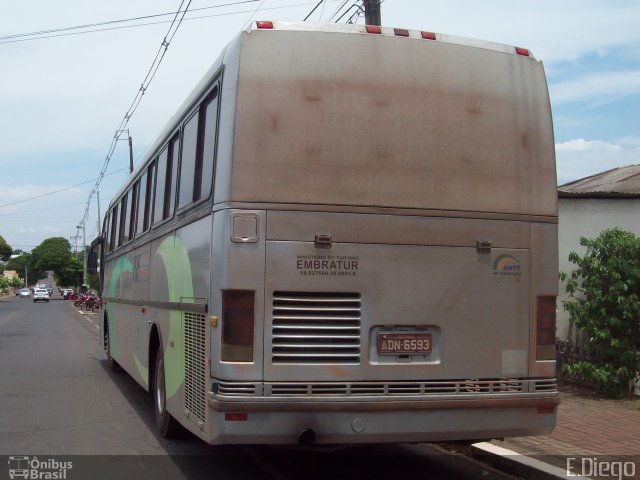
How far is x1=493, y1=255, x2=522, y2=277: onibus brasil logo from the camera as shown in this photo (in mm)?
5785

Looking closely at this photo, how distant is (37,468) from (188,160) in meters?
3.09

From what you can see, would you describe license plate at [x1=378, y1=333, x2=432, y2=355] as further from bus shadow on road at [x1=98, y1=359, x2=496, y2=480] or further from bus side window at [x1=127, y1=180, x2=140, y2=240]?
bus side window at [x1=127, y1=180, x2=140, y2=240]

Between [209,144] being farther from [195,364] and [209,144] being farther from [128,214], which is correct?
[128,214]

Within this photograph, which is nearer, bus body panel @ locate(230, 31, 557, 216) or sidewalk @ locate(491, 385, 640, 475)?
bus body panel @ locate(230, 31, 557, 216)

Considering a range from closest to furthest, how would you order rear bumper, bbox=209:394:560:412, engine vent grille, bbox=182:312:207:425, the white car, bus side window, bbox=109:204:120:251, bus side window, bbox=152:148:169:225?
rear bumper, bbox=209:394:560:412
engine vent grille, bbox=182:312:207:425
bus side window, bbox=152:148:169:225
bus side window, bbox=109:204:120:251
the white car

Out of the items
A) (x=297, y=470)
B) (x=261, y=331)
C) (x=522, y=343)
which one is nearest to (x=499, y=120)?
(x=522, y=343)

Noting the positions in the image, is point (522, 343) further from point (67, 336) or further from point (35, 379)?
point (67, 336)

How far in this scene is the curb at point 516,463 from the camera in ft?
20.5

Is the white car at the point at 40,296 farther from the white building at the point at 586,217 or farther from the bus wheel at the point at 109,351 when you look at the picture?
the white building at the point at 586,217

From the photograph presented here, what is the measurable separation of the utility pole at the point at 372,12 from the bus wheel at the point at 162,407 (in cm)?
556

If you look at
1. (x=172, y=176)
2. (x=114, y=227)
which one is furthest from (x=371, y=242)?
(x=114, y=227)

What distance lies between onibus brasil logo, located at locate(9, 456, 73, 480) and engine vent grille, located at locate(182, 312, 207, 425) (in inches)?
54.5

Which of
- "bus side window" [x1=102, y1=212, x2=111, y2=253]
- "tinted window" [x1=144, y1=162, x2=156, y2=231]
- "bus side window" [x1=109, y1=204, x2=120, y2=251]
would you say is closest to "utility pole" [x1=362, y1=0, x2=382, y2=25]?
"tinted window" [x1=144, y1=162, x2=156, y2=231]

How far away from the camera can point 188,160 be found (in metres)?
6.87
